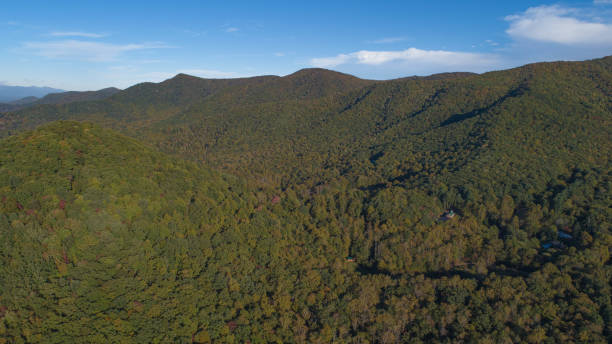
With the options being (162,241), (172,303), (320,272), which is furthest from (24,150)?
(320,272)

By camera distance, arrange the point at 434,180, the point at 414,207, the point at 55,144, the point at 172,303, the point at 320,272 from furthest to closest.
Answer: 1. the point at 434,180
2. the point at 414,207
3. the point at 320,272
4. the point at 55,144
5. the point at 172,303

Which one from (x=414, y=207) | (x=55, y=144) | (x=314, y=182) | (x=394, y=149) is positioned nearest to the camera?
(x=55, y=144)

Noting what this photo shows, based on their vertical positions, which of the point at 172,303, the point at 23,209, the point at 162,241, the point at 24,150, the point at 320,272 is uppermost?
the point at 24,150

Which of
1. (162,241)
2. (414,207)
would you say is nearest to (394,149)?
(414,207)

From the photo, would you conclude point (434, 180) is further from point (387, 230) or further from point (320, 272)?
point (320, 272)

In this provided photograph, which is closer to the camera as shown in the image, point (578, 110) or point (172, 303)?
point (172, 303)

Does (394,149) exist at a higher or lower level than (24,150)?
lower
